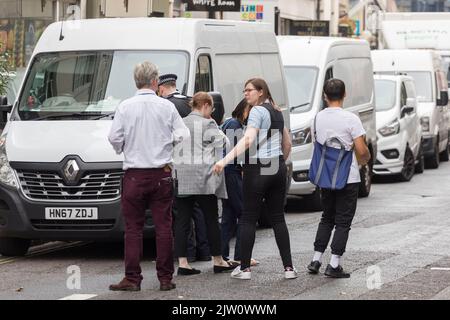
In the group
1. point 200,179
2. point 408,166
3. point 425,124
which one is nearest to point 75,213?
point 200,179

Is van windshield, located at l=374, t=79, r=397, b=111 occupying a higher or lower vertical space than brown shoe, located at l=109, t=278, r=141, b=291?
higher

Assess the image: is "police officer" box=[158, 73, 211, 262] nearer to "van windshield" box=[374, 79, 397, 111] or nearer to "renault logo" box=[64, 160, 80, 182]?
"renault logo" box=[64, 160, 80, 182]

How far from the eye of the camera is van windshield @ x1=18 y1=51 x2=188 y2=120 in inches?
521

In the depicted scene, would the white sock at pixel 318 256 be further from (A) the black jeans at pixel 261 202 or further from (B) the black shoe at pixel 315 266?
(A) the black jeans at pixel 261 202

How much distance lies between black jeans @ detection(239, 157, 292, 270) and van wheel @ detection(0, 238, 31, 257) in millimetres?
2958

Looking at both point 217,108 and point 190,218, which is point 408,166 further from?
point 190,218

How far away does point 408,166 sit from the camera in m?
24.0

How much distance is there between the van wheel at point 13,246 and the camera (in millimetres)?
13102

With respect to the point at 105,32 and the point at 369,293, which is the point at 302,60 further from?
the point at 369,293

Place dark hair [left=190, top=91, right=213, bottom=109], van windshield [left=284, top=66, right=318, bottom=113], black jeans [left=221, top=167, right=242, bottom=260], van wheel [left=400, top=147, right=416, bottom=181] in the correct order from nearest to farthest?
dark hair [left=190, top=91, right=213, bottom=109] < black jeans [left=221, top=167, right=242, bottom=260] < van windshield [left=284, top=66, right=318, bottom=113] < van wheel [left=400, top=147, right=416, bottom=181]

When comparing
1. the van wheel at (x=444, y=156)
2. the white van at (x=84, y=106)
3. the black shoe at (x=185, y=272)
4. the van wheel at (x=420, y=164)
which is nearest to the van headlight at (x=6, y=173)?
the white van at (x=84, y=106)

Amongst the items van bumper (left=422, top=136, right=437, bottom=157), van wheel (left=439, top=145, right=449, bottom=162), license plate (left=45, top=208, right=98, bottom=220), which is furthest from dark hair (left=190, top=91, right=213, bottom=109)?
van wheel (left=439, top=145, right=449, bottom=162)
